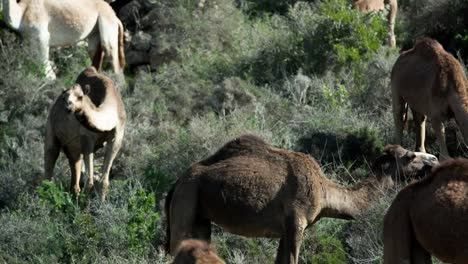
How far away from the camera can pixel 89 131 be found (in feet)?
55.0

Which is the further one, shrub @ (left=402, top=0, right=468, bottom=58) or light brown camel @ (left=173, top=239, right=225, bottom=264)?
shrub @ (left=402, top=0, right=468, bottom=58)

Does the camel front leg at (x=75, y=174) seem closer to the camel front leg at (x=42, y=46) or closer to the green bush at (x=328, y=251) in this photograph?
the green bush at (x=328, y=251)

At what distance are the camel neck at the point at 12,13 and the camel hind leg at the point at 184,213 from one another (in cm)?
1017

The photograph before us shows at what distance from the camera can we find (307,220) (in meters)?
12.8

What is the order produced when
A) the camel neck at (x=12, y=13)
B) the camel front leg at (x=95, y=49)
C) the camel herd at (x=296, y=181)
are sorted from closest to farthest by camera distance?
the camel herd at (x=296, y=181), the camel neck at (x=12, y=13), the camel front leg at (x=95, y=49)

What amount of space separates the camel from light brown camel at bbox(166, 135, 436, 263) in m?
9.90

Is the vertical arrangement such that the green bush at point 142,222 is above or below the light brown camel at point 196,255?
below

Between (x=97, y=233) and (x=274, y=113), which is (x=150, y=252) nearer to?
(x=97, y=233)

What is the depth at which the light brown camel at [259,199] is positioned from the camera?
1278 centimetres

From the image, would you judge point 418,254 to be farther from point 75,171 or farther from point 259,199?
point 75,171

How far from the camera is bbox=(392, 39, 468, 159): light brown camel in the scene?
16812mm

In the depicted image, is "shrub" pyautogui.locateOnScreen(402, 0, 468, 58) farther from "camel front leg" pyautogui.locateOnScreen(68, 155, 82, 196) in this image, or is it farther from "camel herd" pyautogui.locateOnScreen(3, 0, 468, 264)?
"camel front leg" pyautogui.locateOnScreen(68, 155, 82, 196)

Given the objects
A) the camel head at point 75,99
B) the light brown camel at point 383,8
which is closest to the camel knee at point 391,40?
the light brown camel at point 383,8

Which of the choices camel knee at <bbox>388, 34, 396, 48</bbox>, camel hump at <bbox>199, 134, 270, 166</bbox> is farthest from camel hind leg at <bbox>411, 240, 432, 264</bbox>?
camel knee at <bbox>388, 34, 396, 48</bbox>
